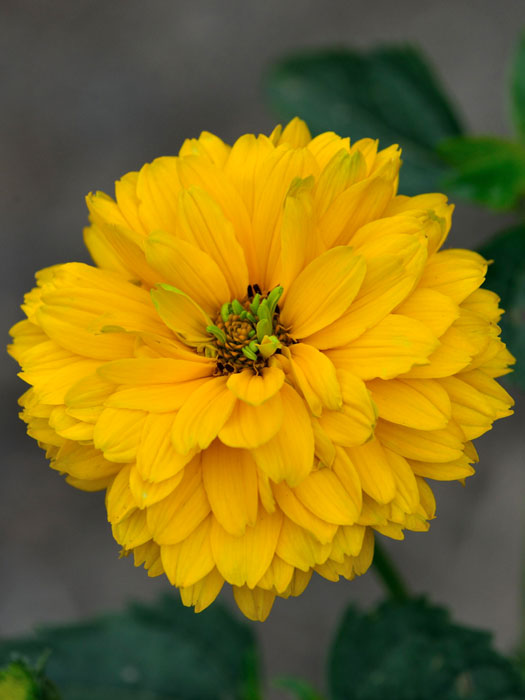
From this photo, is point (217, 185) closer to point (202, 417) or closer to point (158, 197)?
point (158, 197)

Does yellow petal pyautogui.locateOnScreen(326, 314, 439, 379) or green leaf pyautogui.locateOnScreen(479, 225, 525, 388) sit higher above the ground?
green leaf pyautogui.locateOnScreen(479, 225, 525, 388)

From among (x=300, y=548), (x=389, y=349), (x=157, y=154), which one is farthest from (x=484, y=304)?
(x=157, y=154)

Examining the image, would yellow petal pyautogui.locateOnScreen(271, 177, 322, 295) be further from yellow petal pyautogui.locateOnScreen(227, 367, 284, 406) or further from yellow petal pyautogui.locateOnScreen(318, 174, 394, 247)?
yellow petal pyautogui.locateOnScreen(227, 367, 284, 406)

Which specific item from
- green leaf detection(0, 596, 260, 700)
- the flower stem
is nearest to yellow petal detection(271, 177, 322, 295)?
the flower stem

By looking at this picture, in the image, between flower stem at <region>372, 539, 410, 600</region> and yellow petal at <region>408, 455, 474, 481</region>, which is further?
flower stem at <region>372, 539, 410, 600</region>

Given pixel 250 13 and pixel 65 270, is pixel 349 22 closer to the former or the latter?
pixel 250 13

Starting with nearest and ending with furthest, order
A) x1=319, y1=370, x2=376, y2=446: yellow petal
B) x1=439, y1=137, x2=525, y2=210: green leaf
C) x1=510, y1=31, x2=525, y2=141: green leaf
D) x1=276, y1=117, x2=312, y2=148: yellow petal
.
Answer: x1=319, y1=370, x2=376, y2=446: yellow petal → x1=276, y1=117, x2=312, y2=148: yellow petal → x1=439, y1=137, x2=525, y2=210: green leaf → x1=510, y1=31, x2=525, y2=141: green leaf

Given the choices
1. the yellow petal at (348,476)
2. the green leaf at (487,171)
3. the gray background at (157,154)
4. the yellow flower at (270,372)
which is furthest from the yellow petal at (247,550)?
the gray background at (157,154)

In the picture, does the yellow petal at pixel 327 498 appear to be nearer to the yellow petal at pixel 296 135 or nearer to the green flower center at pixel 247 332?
the green flower center at pixel 247 332
